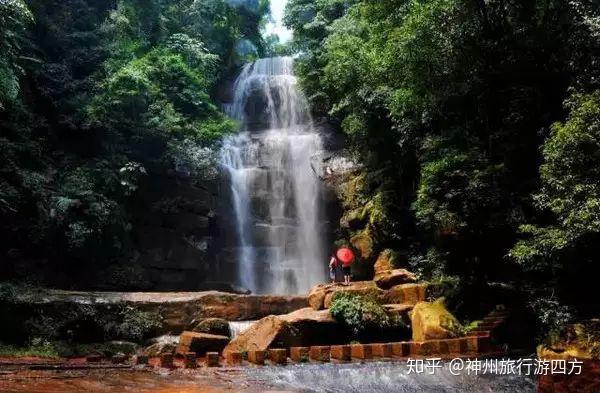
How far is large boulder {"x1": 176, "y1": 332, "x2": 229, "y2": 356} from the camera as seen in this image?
1084 centimetres

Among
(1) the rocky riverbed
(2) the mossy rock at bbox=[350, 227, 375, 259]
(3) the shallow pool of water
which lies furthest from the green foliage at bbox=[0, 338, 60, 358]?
(2) the mossy rock at bbox=[350, 227, 375, 259]

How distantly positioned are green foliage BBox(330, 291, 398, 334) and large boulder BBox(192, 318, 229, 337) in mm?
3129

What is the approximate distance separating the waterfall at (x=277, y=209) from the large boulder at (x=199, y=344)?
36.3 ft

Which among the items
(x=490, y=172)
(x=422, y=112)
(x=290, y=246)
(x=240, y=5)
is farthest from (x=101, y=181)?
(x=240, y=5)

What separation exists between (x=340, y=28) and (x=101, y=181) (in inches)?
543

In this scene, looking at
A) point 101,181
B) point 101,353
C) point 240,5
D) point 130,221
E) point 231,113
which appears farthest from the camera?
point 240,5

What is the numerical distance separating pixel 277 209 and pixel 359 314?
39.4 ft

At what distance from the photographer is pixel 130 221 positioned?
66.5 ft

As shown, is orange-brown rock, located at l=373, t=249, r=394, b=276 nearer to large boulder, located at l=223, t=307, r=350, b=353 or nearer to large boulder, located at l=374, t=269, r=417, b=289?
large boulder, located at l=374, t=269, r=417, b=289

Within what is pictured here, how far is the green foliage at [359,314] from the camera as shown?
12367 mm

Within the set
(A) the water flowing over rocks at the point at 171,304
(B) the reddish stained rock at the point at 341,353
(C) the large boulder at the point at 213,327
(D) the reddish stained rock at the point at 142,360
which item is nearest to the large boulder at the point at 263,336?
(B) the reddish stained rock at the point at 341,353

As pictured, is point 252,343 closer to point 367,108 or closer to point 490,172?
point 490,172

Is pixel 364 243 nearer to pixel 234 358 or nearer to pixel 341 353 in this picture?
pixel 341 353

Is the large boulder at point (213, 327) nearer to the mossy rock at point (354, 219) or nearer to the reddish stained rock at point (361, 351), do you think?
the reddish stained rock at point (361, 351)
